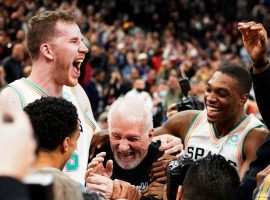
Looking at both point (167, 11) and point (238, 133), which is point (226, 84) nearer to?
point (238, 133)

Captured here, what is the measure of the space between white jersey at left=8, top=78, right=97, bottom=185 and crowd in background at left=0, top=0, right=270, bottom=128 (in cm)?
187

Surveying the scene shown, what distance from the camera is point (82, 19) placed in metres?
16.9

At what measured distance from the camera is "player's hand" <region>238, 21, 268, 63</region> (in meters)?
Answer: 3.20

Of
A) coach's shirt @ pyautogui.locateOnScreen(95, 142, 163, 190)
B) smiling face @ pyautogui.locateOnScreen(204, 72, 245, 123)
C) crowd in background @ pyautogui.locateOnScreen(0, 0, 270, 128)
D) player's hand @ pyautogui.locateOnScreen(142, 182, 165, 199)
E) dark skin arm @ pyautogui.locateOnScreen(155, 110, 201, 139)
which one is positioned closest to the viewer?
player's hand @ pyautogui.locateOnScreen(142, 182, 165, 199)

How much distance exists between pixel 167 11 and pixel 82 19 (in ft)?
27.4

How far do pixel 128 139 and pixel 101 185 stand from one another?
0.71m

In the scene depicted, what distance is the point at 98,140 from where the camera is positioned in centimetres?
401

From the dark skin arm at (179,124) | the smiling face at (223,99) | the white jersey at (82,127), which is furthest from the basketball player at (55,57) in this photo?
the smiling face at (223,99)

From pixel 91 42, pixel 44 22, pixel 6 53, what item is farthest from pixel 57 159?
pixel 91 42

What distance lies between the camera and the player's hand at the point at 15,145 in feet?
5.11

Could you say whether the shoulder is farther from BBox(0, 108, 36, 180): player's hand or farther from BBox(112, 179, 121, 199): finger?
BBox(0, 108, 36, 180): player's hand

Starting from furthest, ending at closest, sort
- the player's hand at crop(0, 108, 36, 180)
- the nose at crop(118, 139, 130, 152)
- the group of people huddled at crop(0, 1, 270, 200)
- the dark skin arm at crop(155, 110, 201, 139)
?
the dark skin arm at crop(155, 110, 201, 139) < the nose at crop(118, 139, 130, 152) < the group of people huddled at crop(0, 1, 270, 200) < the player's hand at crop(0, 108, 36, 180)

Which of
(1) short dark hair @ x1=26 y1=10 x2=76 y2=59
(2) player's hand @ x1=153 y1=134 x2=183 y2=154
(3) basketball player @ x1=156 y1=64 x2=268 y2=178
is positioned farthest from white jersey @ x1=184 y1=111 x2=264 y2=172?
(1) short dark hair @ x1=26 y1=10 x2=76 y2=59

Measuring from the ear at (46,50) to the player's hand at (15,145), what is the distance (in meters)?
2.30
